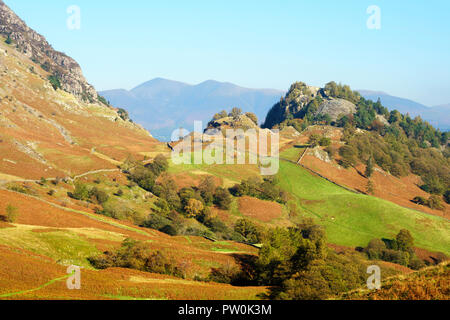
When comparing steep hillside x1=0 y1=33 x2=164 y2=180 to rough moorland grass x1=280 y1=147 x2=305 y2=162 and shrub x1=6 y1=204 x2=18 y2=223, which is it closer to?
shrub x1=6 y1=204 x2=18 y2=223

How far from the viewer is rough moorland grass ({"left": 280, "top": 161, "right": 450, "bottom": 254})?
319ft

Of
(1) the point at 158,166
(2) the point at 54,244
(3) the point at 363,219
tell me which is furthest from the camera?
(1) the point at 158,166

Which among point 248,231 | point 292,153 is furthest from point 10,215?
point 292,153

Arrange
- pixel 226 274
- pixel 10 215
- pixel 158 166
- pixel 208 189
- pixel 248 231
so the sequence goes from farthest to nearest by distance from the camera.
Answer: pixel 158 166, pixel 208 189, pixel 248 231, pixel 10 215, pixel 226 274

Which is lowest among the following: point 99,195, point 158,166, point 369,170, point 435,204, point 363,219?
point 363,219

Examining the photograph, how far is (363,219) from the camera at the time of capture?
106500 millimetres

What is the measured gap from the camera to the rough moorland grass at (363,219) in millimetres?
97125

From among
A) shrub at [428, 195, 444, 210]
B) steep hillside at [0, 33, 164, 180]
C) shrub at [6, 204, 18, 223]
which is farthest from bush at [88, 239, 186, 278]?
shrub at [428, 195, 444, 210]

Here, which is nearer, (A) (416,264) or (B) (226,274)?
(B) (226,274)

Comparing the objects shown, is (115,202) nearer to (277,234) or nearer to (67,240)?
(67,240)

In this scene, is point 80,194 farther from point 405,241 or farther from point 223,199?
point 405,241

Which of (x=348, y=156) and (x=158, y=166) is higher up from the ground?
(x=348, y=156)

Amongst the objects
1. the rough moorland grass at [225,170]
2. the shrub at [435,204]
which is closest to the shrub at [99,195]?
the rough moorland grass at [225,170]

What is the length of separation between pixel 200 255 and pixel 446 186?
15528 centimetres
